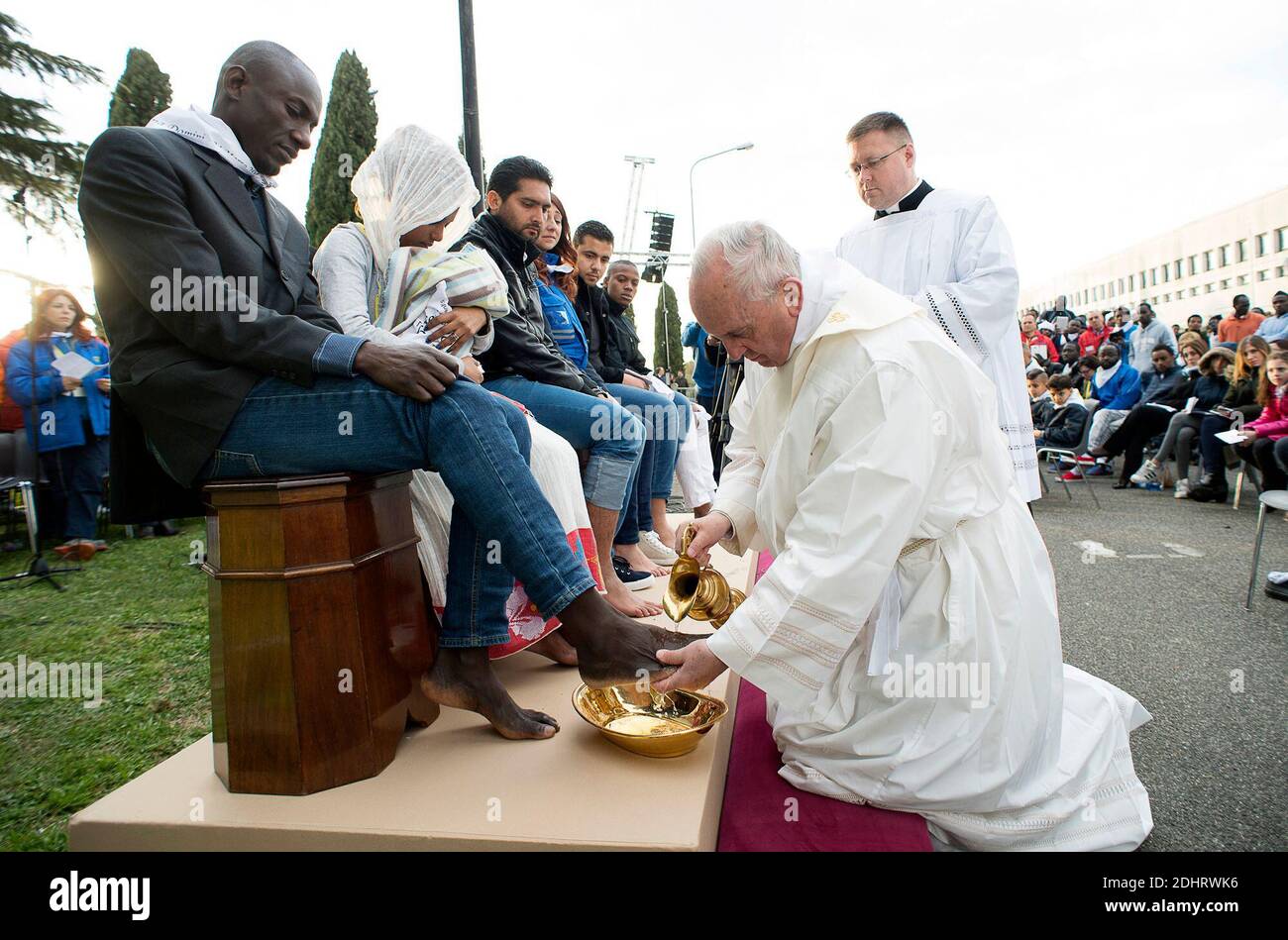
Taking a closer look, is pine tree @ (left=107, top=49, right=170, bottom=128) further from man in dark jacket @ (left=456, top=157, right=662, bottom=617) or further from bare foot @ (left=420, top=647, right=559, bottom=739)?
bare foot @ (left=420, top=647, right=559, bottom=739)

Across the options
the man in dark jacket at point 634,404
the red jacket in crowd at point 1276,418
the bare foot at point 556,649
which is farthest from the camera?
the red jacket in crowd at point 1276,418

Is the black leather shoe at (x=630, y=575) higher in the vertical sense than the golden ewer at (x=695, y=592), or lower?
lower

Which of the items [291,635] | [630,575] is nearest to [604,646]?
[291,635]

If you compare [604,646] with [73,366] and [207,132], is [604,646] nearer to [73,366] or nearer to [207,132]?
[207,132]

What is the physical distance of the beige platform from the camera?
5.44 ft

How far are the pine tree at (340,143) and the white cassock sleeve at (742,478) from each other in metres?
8.66

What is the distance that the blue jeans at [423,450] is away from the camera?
1834 mm

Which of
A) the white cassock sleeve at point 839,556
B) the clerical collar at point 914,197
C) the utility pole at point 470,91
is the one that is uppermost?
the utility pole at point 470,91

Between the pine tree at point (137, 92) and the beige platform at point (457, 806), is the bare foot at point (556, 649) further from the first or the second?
the pine tree at point (137, 92)

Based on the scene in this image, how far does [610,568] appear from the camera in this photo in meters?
3.34

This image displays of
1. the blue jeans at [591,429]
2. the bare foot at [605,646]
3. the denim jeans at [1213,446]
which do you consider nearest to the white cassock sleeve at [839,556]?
the bare foot at [605,646]
